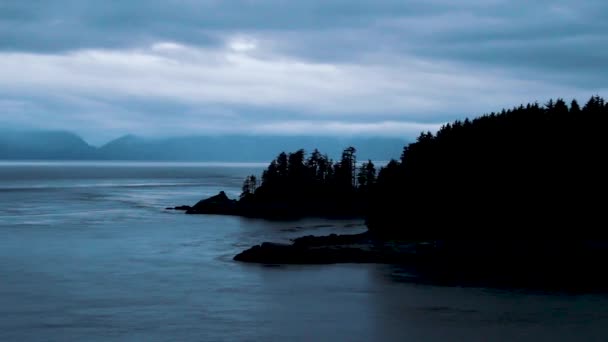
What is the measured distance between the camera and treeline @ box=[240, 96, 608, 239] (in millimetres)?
51500

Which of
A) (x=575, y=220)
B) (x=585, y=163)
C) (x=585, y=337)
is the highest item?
(x=585, y=163)

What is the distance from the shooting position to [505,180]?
2096 inches

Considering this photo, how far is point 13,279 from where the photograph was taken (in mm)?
39688

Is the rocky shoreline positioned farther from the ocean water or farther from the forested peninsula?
the ocean water

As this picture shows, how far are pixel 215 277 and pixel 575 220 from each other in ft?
86.4

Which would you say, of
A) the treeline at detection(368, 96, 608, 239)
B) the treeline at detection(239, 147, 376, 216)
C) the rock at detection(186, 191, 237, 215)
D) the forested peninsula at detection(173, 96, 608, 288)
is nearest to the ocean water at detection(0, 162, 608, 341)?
the forested peninsula at detection(173, 96, 608, 288)

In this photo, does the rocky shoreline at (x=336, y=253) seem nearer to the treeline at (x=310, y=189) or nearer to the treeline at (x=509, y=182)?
the treeline at (x=509, y=182)

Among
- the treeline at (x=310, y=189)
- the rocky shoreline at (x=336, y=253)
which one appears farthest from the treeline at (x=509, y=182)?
the treeline at (x=310, y=189)

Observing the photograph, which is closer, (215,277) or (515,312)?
(515,312)

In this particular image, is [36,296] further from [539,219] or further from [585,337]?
[539,219]

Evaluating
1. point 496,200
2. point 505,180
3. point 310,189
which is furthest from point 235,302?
point 310,189

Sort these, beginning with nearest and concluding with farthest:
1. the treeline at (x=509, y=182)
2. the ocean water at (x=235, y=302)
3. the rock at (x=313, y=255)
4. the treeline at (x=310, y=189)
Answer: the ocean water at (x=235, y=302) → the rock at (x=313, y=255) → the treeline at (x=509, y=182) → the treeline at (x=310, y=189)

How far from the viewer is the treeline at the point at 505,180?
51500mm

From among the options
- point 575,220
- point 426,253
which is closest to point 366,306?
point 426,253
